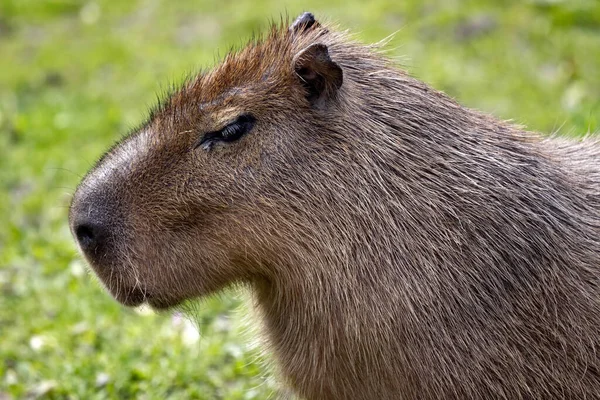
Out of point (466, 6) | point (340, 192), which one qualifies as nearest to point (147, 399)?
point (340, 192)

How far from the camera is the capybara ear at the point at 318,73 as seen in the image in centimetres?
312

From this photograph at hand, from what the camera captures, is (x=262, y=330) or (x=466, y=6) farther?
(x=466, y=6)

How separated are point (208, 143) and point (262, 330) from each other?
791 millimetres

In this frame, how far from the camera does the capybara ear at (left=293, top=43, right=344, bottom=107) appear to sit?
3.12 meters

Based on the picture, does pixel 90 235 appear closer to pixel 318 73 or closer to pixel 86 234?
pixel 86 234

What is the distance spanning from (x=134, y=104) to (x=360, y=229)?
19.4ft

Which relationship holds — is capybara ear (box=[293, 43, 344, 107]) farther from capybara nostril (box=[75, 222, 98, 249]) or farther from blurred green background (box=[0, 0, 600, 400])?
capybara nostril (box=[75, 222, 98, 249])

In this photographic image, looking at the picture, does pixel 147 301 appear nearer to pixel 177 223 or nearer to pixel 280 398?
pixel 177 223

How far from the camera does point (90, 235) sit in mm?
3244

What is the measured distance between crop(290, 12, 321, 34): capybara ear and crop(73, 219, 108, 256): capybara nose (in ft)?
3.41

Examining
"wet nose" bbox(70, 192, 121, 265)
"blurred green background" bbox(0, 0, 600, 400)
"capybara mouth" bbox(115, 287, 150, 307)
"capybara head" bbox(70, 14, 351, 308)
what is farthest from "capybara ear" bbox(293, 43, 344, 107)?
"capybara mouth" bbox(115, 287, 150, 307)

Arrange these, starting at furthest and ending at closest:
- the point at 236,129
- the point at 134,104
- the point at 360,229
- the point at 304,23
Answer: the point at 134,104
the point at 304,23
the point at 236,129
the point at 360,229

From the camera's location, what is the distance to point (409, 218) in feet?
10.4

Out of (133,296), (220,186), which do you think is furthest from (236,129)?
(133,296)
